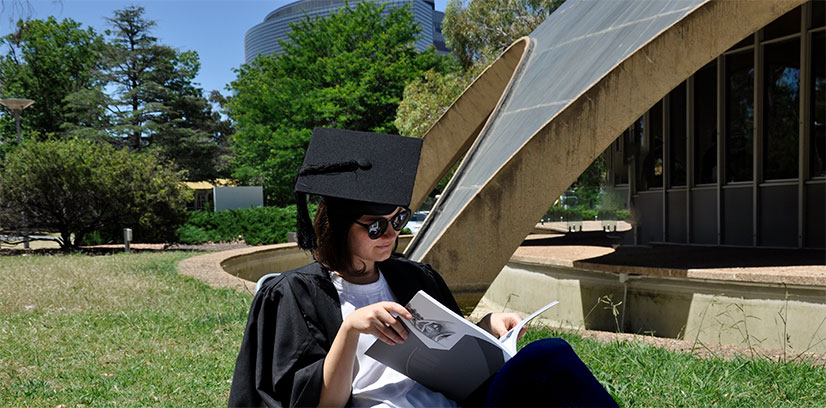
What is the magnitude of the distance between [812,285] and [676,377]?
2905 mm

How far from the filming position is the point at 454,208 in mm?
7152

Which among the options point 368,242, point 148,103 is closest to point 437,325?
point 368,242

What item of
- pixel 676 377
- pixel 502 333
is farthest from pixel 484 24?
pixel 502 333

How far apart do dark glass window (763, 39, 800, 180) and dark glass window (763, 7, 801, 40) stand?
16 cm

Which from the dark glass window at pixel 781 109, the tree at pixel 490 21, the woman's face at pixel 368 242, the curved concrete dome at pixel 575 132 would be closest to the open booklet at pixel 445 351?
the woman's face at pixel 368 242

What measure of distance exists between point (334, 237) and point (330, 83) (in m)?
28.5

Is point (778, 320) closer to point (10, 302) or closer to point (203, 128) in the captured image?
point (10, 302)

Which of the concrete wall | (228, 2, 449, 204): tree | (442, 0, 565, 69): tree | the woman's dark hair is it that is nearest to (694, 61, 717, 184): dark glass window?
the concrete wall

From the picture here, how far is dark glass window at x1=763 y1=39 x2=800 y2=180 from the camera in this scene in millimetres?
9867

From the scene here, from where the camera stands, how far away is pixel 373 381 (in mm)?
2043

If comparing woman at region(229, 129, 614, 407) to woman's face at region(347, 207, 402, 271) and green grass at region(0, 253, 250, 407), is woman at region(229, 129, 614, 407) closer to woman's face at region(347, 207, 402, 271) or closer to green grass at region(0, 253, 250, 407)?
woman's face at region(347, 207, 402, 271)

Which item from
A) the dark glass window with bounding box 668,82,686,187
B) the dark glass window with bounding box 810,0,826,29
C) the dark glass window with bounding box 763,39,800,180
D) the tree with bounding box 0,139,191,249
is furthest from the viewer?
the tree with bounding box 0,139,191,249

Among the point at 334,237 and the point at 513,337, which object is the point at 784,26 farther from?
the point at 334,237

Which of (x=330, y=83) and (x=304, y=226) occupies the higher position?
(x=330, y=83)
